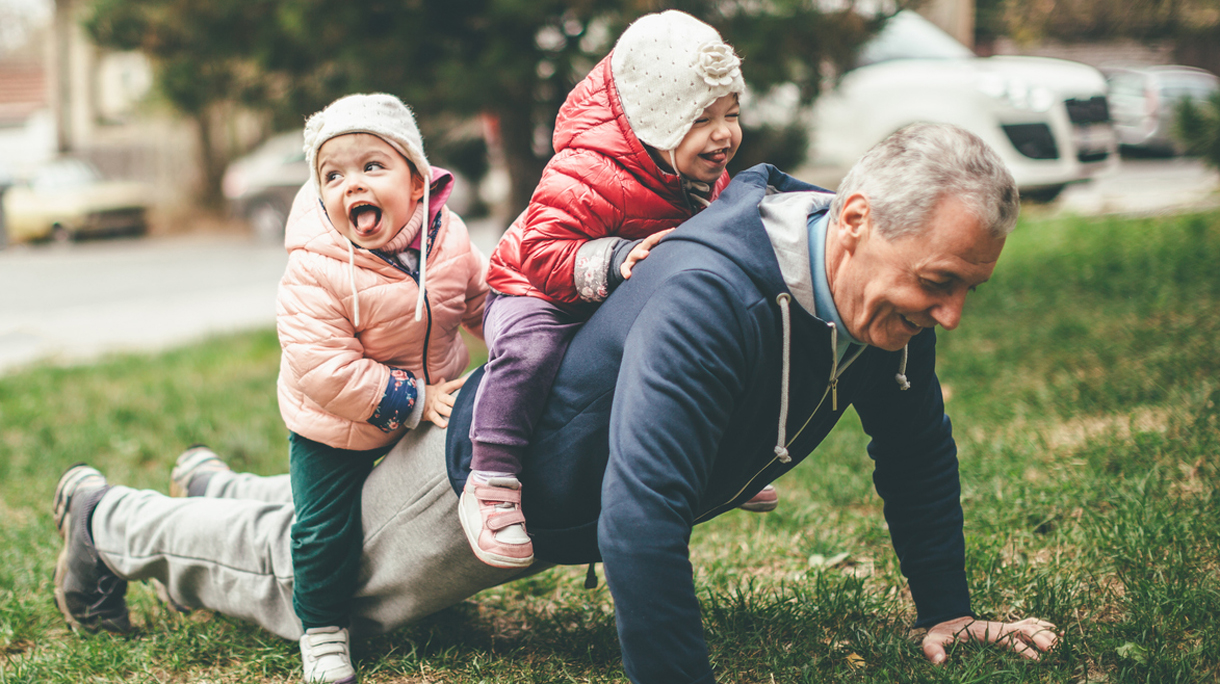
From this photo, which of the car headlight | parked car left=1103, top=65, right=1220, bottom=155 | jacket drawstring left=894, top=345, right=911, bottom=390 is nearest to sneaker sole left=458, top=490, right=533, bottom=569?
jacket drawstring left=894, top=345, right=911, bottom=390

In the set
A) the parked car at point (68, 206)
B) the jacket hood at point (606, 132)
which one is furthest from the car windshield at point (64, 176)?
the jacket hood at point (606, 132)

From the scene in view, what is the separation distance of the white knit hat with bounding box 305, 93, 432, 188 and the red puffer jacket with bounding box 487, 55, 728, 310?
0.37 meters

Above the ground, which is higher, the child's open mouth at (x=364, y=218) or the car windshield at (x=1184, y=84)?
the car windshield at (x=1184, y=84)

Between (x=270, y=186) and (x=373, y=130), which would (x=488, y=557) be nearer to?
(x=373, y=130)

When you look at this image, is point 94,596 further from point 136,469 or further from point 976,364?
point 976,364

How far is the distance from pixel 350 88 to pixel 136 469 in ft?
7.54

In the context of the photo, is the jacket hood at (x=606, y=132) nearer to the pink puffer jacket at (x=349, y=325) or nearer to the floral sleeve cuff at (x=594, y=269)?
the floral sleeve cuff at (x=594, y=269)


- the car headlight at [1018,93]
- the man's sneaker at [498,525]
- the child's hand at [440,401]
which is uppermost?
the car headlight at [1018,93]

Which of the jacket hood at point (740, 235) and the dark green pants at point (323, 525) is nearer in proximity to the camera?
the jacket hood at point (740, 235)

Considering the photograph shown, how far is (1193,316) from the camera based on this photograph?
190 inches

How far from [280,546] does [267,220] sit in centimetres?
1609

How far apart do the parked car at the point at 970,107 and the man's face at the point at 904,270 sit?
6.46 meters

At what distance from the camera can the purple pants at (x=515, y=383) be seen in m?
2.02

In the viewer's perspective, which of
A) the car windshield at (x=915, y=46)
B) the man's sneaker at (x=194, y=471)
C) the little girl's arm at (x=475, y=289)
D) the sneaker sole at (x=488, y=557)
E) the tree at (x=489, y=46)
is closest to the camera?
the sneaker sole at (x=488, y=557)
